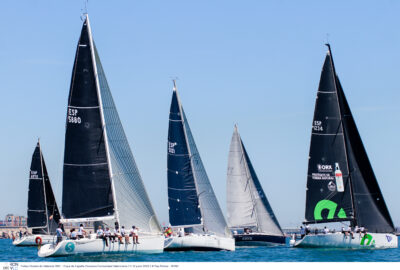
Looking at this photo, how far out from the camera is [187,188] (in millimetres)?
52812

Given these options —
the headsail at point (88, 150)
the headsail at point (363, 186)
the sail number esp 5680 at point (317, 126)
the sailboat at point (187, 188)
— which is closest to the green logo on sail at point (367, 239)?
the headsail at point (363, 186)

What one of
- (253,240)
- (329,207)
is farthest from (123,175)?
(253,240)

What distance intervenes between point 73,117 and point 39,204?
34733 mm

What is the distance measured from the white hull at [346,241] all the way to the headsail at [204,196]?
21.1 feet

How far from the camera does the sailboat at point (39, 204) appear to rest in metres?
72.5

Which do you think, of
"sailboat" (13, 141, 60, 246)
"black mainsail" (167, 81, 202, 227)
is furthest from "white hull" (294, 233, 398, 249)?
"sailboat" (13, 141, 60, 246)

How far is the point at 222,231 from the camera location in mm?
52062

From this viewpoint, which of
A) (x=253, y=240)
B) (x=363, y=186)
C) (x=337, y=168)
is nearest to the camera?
(x=363, y=186)

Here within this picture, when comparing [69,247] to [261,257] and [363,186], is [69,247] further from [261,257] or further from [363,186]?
[363,186]

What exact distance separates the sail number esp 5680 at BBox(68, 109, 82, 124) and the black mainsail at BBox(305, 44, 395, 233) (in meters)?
16.5

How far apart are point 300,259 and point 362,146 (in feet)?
43.7

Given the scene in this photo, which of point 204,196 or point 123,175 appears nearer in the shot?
A: point 123,175
